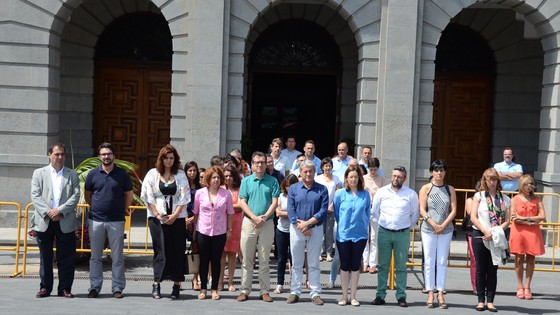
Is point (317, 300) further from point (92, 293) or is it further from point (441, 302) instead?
point (92, 293)

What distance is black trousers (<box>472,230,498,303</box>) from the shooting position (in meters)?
12.1

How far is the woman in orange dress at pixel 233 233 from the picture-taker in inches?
508

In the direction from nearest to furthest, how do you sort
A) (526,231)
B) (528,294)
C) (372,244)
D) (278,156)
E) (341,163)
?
(528,294), (526,231), (372,244), (341,163), (278,156)

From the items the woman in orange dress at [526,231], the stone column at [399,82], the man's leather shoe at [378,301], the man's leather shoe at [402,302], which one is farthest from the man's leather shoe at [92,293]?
the stone column at [399,82]

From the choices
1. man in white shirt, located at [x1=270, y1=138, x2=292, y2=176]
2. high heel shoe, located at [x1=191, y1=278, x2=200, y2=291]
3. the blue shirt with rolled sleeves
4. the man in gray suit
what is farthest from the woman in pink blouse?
man in white shirt, located at [x1=270, y1=138, x2=292, y2=176]

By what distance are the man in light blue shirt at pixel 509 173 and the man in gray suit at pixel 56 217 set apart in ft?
31.2

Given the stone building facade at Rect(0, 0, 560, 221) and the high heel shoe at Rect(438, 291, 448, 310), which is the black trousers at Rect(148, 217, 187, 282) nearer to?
the high heel shoe at Rect(438, 291, 448, 310)

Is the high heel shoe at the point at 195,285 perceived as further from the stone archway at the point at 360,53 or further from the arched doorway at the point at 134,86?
the arched doorway at the point at 134,86

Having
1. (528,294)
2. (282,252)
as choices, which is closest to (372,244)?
(282,252)

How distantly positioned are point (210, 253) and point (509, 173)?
8.24 meters

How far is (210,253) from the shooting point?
12.2 metres

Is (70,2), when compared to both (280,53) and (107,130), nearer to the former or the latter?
(107,130)

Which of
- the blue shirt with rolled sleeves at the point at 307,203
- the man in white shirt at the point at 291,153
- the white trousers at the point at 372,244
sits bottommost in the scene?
the white trousers at the point at 372,244

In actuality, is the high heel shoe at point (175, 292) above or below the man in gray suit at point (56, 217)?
below
